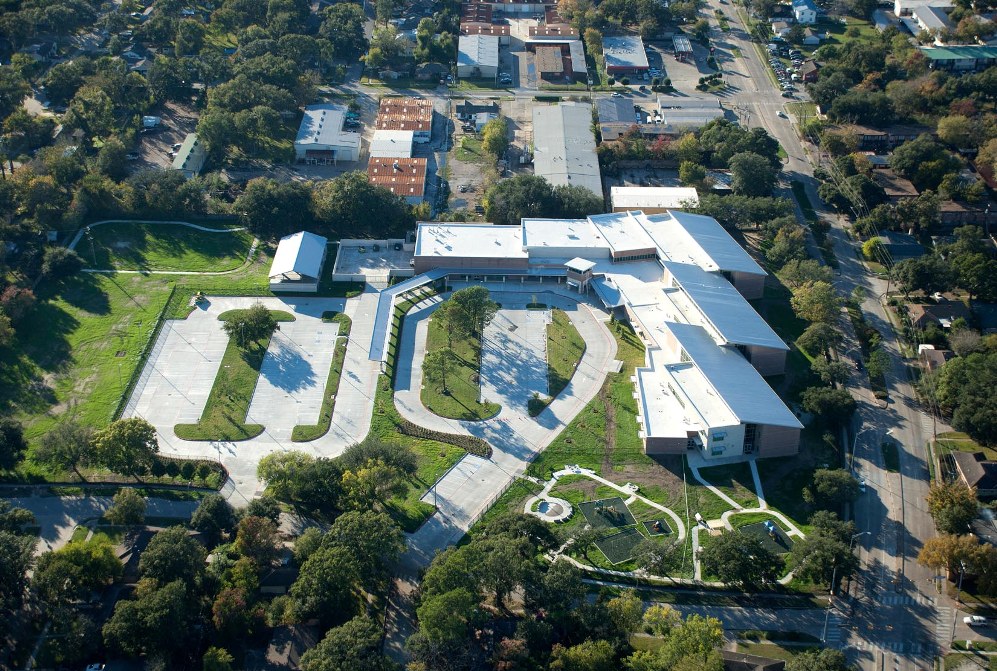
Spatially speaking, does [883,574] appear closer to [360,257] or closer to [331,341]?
[331,341]

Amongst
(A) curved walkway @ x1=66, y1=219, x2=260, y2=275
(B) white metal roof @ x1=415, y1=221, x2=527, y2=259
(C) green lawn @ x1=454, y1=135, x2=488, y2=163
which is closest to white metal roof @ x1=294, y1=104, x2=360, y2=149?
(C) green lawn @ x1=454, y1=135, x2=488, y2=163

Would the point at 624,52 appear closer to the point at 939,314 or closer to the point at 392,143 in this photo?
the point at 392,143

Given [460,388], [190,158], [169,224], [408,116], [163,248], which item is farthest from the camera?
[408,116]

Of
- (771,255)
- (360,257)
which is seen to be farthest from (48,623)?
(771,255)

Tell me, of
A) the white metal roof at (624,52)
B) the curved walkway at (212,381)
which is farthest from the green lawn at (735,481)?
the white metal roof at (624,52)

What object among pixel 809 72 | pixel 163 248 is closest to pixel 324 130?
pixel 163 248

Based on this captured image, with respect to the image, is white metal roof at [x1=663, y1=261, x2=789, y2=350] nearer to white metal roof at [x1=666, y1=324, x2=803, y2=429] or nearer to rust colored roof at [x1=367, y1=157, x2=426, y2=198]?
white metal roof at [x1=666, y1=324, x2=803, y2=429]
